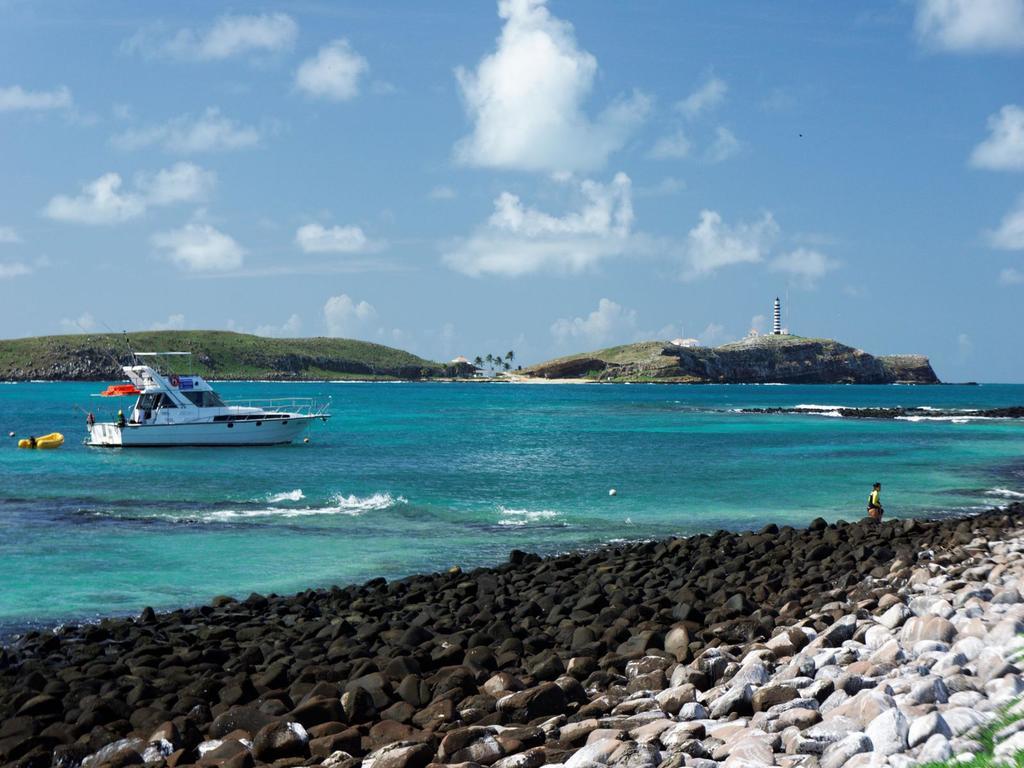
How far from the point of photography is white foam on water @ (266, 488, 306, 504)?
31000 millimetres

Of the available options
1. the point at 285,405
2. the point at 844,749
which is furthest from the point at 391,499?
the point at 285,405

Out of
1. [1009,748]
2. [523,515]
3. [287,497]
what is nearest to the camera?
[1009,748]

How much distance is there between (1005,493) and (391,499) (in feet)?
70.3

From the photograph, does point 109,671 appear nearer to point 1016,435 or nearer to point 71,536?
point 71,536

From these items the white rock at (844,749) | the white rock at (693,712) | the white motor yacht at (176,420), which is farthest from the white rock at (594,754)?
the white motor yacht at (176,420)

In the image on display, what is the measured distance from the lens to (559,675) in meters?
9.76

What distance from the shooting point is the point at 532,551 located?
21781mm

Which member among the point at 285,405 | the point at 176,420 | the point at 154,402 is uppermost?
the point at 154,402

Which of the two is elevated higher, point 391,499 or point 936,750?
point 936,750

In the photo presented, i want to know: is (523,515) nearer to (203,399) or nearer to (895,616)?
(895,616)

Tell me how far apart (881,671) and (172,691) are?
23.9ft

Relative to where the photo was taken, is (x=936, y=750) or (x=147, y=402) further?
(x=147, y=402)

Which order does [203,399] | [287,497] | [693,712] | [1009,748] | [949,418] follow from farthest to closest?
[949,418] < [203,399] < [287,497] < [693,712] < [1009,748]

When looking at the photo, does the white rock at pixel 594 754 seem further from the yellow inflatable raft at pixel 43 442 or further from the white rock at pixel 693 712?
the yellow inflatable raft at pixel 43 442
